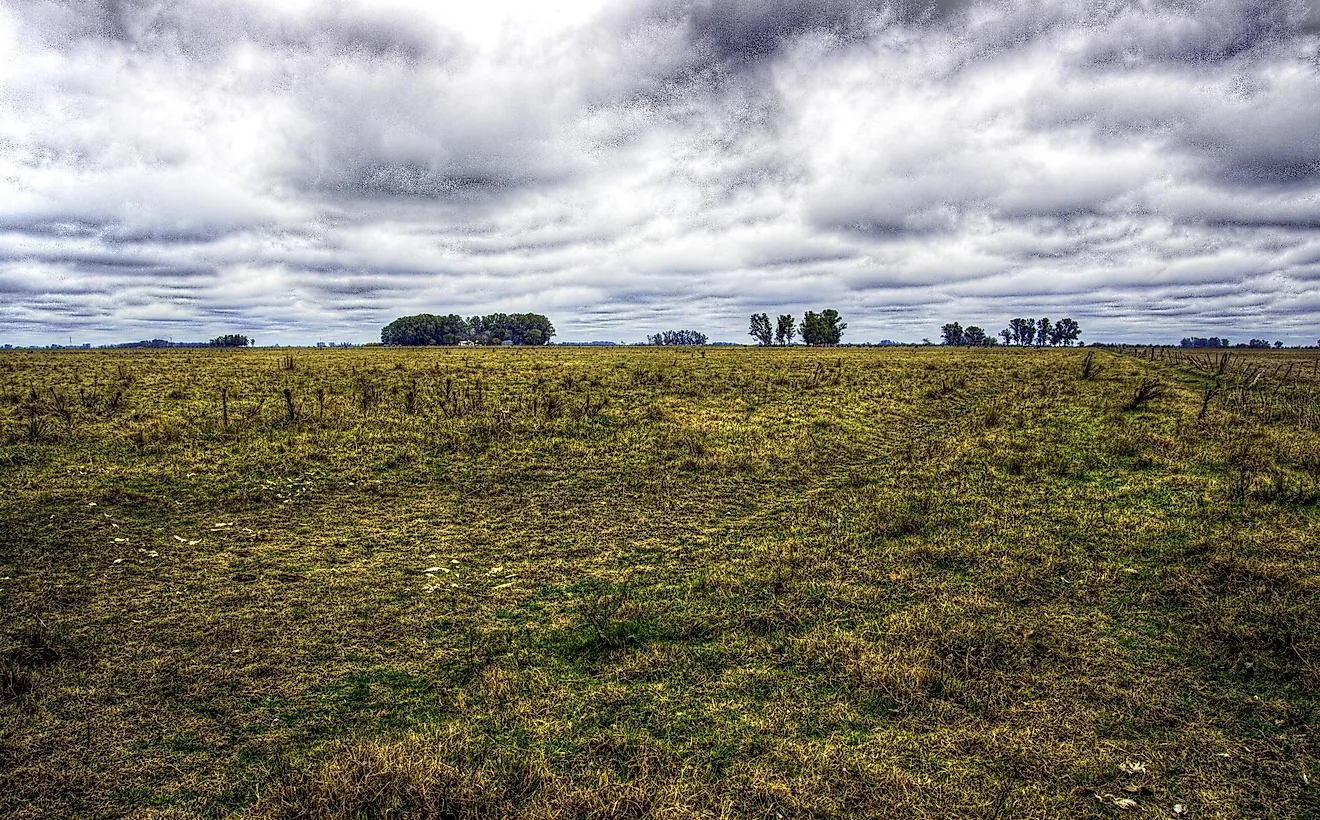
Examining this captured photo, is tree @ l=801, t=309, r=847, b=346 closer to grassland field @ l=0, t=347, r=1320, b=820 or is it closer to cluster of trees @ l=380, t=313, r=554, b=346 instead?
cluster of trees @ l=380, t=313, r=554, b=346

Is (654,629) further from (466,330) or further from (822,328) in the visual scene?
(466,330)

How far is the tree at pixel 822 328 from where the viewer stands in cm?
15900

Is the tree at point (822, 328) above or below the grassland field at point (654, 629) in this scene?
above

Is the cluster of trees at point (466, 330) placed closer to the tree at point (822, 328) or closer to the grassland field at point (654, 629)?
the tree at point (822, 328)

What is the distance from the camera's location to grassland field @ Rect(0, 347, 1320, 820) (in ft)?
16.0

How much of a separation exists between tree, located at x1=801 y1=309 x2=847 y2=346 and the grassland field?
477 feet

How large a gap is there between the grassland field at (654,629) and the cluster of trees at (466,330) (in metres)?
164

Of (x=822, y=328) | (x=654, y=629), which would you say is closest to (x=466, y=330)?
(x=822, y=328)

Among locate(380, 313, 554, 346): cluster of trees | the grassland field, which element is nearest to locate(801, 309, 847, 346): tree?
locate(380, 313, 554, 346): cluster of trees

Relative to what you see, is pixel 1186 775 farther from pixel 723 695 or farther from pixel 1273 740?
pixel 723 695

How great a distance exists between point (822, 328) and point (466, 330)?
333 feet

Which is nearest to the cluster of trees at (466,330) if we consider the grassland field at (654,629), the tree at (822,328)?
the tree at (822,328)

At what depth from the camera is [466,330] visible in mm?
189125

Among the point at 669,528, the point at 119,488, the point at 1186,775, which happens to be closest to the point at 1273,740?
the point at 1186,775
